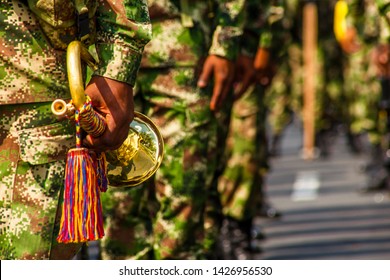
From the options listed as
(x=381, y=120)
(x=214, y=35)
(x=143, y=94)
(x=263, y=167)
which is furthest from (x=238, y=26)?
(x=381, y=120)

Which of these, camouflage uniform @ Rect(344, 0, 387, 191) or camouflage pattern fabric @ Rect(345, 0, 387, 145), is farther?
camouflage pattern fabric @ Rect(345, 0, 387, 145)

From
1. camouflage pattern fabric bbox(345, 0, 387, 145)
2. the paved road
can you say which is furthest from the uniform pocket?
camouflage pattern fabric bbox(345, 0, 387, 145)

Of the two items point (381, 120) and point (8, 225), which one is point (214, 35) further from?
point (381, 120)

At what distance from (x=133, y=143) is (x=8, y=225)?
527 mm

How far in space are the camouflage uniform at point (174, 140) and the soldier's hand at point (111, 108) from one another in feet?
6.43

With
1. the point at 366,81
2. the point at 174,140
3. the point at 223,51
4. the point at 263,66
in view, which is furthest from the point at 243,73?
the point at 366,81

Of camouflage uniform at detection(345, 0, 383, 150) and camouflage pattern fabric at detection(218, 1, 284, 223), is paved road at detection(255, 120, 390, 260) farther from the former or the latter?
camouflage uniform at detection(345, 0, 383, 150)

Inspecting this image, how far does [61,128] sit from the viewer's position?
13.6 feet

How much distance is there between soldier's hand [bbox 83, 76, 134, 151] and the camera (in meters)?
4.02

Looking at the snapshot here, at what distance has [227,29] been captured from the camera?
6.80 m

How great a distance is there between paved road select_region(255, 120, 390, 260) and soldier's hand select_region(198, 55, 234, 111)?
2257mm

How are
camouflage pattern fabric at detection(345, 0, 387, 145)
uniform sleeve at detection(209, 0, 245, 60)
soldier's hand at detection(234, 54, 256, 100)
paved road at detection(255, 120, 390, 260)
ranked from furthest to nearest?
camouflage pattern fabric at detection(345, 0, 387, 145)
paved road at detection(255, 120, 390, 260)
soldier's hand at detection(234, 54, 256, 100)
uniform sleeve at detection(209, 0, 245, 60)

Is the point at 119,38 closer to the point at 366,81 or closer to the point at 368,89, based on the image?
the point at 368,89

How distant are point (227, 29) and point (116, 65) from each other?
276 cm
